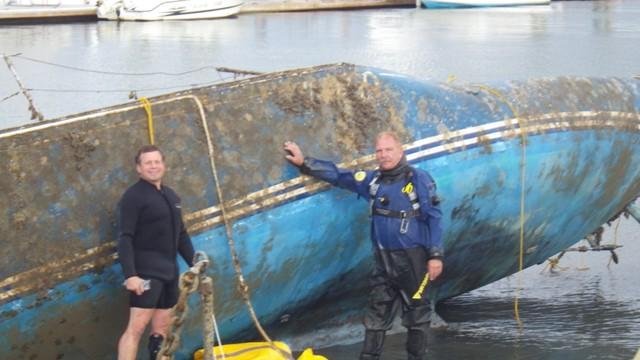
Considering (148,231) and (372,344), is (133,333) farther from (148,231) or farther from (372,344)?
(372,344)

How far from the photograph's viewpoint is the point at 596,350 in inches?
368

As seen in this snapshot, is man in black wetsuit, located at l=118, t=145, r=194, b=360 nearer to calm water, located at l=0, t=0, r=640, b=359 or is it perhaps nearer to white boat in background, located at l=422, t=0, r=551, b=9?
calm water, located at l=0, t=0, r=640, b=359

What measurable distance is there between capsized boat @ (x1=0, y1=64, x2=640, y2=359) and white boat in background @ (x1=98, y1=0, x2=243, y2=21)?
4828 centimetres

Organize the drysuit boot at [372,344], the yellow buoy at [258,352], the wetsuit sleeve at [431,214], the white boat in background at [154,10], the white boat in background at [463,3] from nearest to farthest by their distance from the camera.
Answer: the yellow buoy at [258,352] → the wetsuit sleeve at [431,214] → the drysuit boot at [372,344] → the white boat in background at [154,10] → the white boat in background at [463,3]

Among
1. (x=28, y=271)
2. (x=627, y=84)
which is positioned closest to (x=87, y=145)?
(x=28, y=271)

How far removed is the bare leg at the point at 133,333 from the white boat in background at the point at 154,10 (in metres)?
50.4

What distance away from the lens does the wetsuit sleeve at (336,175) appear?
333 inches

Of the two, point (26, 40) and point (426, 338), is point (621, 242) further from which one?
point (26, 40)

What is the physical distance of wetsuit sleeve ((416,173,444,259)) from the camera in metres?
8.14

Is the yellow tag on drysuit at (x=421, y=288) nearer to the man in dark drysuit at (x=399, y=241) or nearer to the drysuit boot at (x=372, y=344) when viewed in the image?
the man in dark drysuit at (x=399, y=241)

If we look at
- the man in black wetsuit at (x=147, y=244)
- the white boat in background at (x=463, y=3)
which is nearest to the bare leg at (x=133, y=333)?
the man in black wetsuit at (x=147, y=244)

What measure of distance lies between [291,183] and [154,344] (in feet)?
5.15

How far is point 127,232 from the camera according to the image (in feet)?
24.4

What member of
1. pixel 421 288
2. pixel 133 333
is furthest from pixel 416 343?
pixel 133 333
